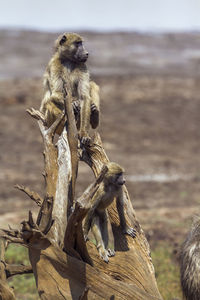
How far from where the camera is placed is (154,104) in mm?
25844

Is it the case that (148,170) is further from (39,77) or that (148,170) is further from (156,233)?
(39,77)

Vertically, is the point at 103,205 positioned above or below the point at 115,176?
A: below

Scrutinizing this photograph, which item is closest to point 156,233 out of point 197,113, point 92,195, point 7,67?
point 92,195

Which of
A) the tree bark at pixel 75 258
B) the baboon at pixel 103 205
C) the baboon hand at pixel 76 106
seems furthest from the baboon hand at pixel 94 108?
the baboon at pixel 103 205

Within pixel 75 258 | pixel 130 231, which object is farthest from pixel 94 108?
pixel 75 258

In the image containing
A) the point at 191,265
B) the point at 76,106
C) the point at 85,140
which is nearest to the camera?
the point at 85,140

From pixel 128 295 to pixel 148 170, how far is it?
1308 cm

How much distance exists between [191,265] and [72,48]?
119 inches

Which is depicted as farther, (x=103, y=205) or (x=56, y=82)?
(x=56, y=82)

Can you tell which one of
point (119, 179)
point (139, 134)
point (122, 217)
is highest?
point (119, 179)

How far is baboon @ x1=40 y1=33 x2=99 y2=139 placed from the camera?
7.40m

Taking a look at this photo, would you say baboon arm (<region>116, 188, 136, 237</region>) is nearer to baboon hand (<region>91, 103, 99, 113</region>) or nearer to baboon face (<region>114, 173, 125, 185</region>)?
baboon face (<region>114, 173, 125, 185</region>)

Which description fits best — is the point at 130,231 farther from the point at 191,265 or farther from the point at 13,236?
the point at 13,236

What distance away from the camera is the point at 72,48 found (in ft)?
25.8
